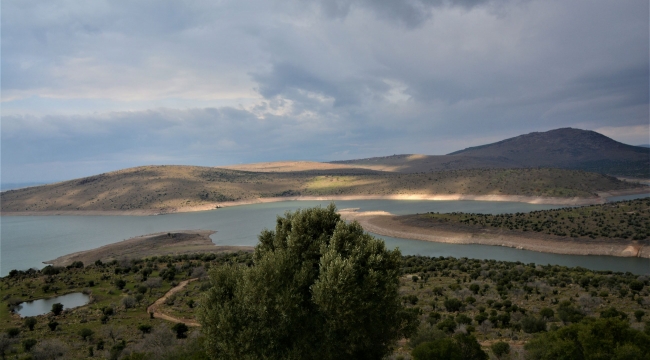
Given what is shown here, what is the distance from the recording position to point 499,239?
53.4m

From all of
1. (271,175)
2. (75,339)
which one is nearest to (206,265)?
(75,339)

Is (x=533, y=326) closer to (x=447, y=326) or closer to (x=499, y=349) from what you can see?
(x=447, y=326)

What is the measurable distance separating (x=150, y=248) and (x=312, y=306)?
5546cm

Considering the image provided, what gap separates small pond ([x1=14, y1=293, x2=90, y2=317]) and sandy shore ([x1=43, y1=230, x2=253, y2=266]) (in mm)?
23548

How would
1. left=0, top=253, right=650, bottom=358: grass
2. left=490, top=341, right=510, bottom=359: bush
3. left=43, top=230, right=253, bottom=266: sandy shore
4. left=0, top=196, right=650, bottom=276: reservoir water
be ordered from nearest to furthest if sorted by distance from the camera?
1. left=490, top=341, right=510, bottom=359: bush
2. left=0, top=253, right=650, bottom=358: grass
3. left=0, top=196, right=650, bottom=276: reservoir water
4. left=43, top=230, right=253, bottom=266: sandy shore

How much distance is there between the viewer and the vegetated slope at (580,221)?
156 feet

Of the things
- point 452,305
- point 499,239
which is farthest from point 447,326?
point 499,239

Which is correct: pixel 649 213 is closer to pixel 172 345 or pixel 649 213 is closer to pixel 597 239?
pixel 597 239

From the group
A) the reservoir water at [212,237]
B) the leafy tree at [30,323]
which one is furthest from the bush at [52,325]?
the reservoir water at [212,237]

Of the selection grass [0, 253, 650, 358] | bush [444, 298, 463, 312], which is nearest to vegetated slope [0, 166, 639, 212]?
grass [0, 253, 650, 358]

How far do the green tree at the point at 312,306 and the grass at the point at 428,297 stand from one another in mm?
3877

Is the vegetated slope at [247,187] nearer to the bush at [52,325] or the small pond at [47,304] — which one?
the small pond at [47,304]

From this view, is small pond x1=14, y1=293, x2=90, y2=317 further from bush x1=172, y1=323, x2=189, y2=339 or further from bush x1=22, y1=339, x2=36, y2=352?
bush x1=172, y1=323, x2=189, y2=339

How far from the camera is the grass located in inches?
706
